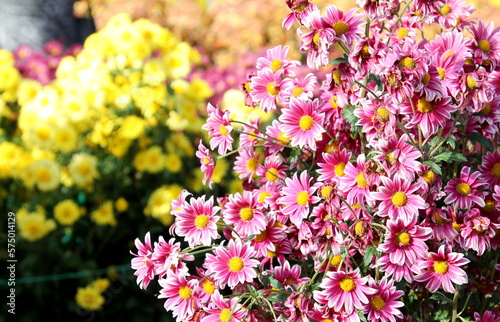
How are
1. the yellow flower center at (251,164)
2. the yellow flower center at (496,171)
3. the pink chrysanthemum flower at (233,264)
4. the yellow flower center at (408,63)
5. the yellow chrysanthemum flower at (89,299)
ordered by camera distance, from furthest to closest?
the yellow chrysanthemum flower at (89,299) < the yellow flower center at (251,164) < the yellow flower center at (496,171) < the pink chrysanthemum flower at (233,264) < the yellow flower center at (408,63)

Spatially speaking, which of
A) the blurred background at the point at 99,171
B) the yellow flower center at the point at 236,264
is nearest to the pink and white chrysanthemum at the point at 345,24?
the yellow flower center at the point at 236,264

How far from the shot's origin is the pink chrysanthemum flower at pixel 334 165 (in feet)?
3.88

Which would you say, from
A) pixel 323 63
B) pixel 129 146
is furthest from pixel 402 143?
pixel 129 146

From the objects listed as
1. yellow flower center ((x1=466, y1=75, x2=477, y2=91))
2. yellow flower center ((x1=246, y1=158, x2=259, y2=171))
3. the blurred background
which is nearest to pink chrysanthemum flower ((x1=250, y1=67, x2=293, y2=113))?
yellow flower center ((x1=246, y1=158, x2=259, y2=171))

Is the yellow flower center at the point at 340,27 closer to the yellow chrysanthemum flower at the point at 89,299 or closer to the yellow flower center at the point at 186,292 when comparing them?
the yellow flower center at the point at 186,292

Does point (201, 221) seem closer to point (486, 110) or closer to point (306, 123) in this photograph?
point (306, 123)

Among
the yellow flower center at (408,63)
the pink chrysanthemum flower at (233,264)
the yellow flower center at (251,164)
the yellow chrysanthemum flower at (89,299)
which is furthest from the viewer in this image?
the yellow chrysanthemum flower at (89,299)

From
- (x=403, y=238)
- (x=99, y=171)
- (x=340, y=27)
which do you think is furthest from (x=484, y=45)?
(x=99, y=171)

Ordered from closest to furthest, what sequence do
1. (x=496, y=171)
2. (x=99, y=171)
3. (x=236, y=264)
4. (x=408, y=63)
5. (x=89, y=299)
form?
(x=408, y=63), (x=236, y=264), (x=496, y=171), (x=89, y=299), (x=99, y=171)

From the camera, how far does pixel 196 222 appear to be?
47.2 inches

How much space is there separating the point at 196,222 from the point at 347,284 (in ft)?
1.06

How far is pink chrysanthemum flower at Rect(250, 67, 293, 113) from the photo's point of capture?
4.10ft

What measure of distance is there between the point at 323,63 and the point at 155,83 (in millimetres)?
1978

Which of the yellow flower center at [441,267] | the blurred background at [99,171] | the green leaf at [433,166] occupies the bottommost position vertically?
the blurred background at [99,171]
